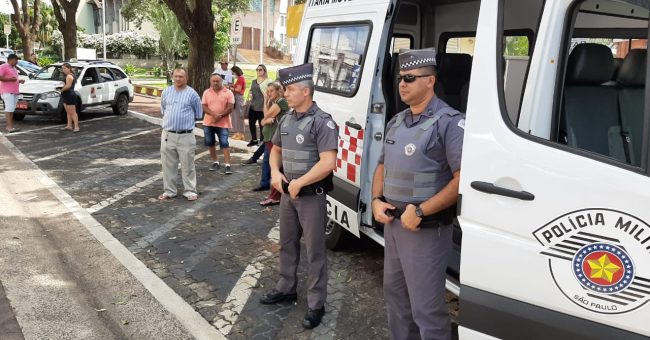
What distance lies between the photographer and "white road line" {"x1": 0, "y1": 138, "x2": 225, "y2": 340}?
3744 millimetres

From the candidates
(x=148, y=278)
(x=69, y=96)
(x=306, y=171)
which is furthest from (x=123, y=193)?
(x=69, y=96)

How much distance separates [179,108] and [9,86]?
7.53 metres

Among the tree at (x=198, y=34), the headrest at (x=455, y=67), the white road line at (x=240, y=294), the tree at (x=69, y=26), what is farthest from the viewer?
the tree at (x=69, y=26)

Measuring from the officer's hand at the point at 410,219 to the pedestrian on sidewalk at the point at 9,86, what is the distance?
12106 millimetres

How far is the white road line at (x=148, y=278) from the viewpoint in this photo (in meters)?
3.74

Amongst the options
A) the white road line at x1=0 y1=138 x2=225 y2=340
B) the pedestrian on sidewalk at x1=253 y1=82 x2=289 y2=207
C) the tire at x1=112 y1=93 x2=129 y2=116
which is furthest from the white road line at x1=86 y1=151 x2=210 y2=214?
the tire at x1=112 y1=93 x2=129 y2=116

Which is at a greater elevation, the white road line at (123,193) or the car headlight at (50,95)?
the car headlight at (50,95)

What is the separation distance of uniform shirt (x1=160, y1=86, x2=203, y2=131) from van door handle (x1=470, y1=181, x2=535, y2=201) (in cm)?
509

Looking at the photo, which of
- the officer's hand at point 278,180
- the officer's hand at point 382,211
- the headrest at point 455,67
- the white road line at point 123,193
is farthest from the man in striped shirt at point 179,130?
the officer's hand at point 382,211

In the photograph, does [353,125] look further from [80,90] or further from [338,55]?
[80,90]

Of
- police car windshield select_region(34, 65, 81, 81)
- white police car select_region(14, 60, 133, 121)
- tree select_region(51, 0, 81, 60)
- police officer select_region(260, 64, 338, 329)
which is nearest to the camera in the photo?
police officer select_region(260, 64, 338, 329)

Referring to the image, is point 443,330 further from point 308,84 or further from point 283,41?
point 283,41

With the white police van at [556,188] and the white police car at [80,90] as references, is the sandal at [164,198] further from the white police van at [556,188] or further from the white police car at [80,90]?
the white police car at [80,90]

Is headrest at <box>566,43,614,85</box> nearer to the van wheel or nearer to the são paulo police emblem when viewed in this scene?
the são paulo police emblem
